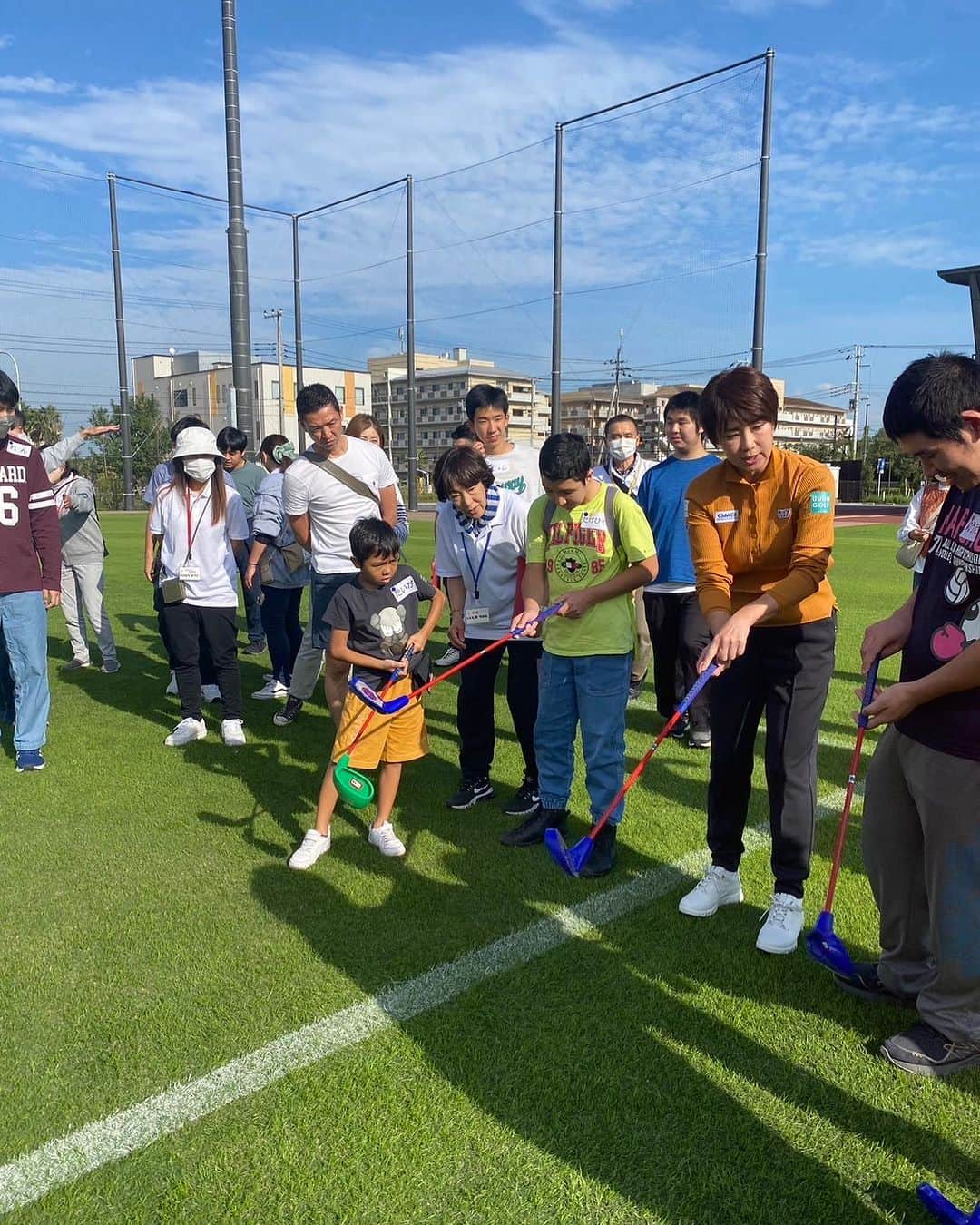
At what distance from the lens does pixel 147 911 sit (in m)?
3.51

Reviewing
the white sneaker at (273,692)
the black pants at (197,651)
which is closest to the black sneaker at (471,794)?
the black pants at (197,651)

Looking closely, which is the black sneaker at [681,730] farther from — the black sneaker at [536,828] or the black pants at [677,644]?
the black sneaker at [536,828]

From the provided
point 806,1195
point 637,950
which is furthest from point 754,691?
point 806,1195

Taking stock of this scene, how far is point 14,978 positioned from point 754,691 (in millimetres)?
2824

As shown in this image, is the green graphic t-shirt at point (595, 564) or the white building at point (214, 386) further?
the white building at point (214, 386)

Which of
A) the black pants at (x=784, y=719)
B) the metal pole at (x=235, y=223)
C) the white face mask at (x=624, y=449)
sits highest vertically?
the metal pole at (x=235, y=223)

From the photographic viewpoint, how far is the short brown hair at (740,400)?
9.27 ft

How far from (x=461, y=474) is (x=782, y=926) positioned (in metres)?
2.42

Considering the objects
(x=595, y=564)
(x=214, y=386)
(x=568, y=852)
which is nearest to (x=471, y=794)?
(x=568, y=852)

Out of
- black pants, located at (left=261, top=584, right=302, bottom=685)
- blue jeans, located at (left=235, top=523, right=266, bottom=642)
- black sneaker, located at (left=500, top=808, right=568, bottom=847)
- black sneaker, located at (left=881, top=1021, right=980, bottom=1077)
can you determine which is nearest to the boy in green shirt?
black sneaker, located at (left=500, top=808, right=568, bottom=847)

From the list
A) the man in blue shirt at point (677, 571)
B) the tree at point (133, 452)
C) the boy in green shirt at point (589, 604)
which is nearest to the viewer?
the boy in green shirt at point (589, 604)

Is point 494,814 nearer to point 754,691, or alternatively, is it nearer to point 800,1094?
point 754,691

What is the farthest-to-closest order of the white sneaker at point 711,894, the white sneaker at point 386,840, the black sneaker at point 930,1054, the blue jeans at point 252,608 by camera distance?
the blue jeans at point 252,608 < the white sneaker at point 386,840 < the white sneaker at point 711,894 < the black sneaker at point 930,1054

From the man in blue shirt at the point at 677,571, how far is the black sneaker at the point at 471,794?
4.90ft
